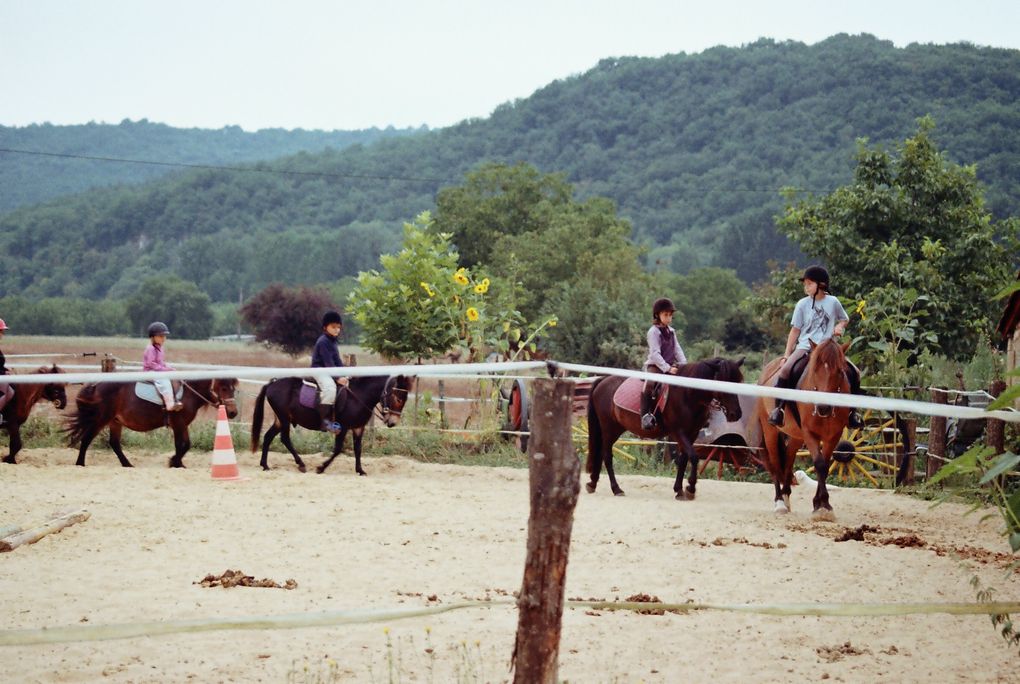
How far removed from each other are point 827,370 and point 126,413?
28.3 feet

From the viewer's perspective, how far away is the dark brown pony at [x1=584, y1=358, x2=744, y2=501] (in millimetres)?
11945

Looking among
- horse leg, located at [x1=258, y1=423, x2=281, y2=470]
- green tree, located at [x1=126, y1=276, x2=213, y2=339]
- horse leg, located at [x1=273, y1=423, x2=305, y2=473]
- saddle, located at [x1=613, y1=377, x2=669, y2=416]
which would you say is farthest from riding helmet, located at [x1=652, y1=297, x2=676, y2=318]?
green tree, located at [x1=126, y1=276, x2=213, y2=339]

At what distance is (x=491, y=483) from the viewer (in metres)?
13.8

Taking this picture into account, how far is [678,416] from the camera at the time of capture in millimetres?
12586

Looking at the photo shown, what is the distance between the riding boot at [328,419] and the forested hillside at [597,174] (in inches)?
2862

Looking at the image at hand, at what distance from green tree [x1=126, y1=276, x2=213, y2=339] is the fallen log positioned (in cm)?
8070

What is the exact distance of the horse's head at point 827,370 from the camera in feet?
35.4

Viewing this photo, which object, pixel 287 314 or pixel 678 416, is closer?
pixel 678 416

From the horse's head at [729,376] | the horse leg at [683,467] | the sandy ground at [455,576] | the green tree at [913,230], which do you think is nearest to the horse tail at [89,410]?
the sandy ground at [455,576]

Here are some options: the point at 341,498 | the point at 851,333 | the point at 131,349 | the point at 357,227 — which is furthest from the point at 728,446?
the point at 357,227

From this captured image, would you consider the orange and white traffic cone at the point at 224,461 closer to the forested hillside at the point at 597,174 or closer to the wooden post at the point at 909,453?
the wooden post at the point at 909,453

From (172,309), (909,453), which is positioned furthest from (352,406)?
(172,309)

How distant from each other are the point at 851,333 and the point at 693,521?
1369cm

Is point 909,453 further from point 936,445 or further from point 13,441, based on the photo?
point 13,441
